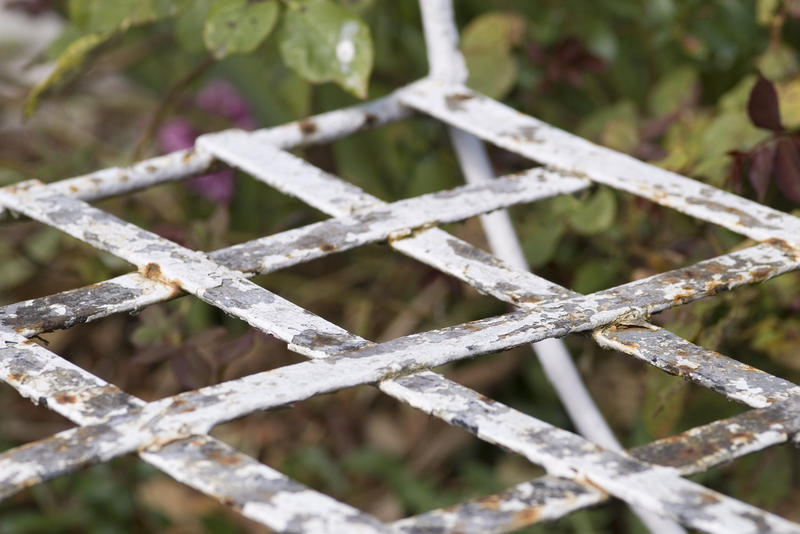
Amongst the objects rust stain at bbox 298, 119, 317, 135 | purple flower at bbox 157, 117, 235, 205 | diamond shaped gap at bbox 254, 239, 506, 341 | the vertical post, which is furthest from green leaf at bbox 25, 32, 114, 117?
diamond shaped gap at bbox 254, 239, 506, 341

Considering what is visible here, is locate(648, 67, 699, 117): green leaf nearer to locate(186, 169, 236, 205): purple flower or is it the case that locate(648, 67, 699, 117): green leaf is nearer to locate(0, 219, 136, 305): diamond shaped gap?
locate(186, 169, 236, 205): purple flower

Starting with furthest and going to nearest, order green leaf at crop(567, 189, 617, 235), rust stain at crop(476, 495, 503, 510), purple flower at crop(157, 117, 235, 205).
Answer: purple flower at crop(157, 117, 235, 205) < green leaf at crop(567, 189, 617, 235) < rust stain at crop(476, 495, 503, 510)

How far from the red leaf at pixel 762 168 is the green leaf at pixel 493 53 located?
0.50 metres

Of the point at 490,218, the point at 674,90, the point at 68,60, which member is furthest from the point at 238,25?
the point at 674,90

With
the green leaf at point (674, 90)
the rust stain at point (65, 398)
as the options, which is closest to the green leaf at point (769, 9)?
the green leaf at point (674, 90)

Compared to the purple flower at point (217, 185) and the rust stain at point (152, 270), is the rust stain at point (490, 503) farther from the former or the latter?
the purple flower at point (217, 185)

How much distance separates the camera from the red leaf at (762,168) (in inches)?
47.2

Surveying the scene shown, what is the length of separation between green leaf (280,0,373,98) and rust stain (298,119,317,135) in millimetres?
57

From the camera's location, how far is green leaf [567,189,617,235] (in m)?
1.47

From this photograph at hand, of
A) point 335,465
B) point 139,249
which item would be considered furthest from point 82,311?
point 335,465

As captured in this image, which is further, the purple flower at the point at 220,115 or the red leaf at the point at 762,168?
the purple flower at the point at 220,115

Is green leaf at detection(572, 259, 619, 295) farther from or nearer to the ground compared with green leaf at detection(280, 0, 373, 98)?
nearer to the ground

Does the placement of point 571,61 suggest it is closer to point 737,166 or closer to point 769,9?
point 769,9

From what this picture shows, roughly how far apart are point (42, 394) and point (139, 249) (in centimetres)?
24
